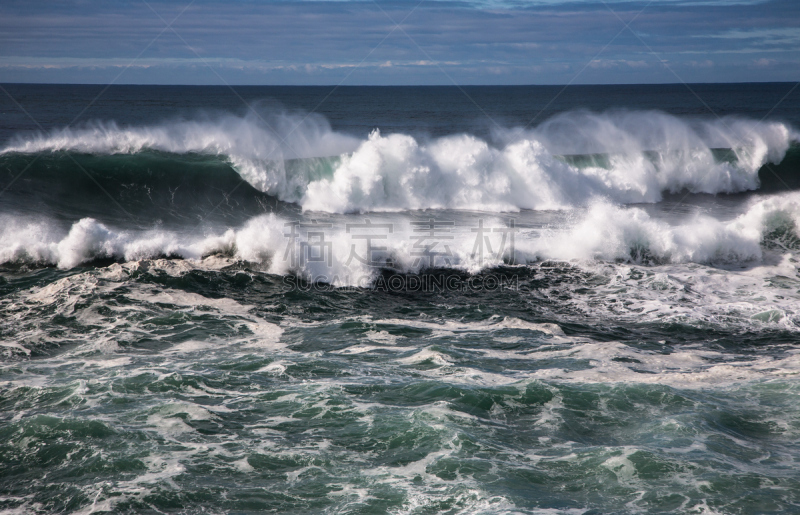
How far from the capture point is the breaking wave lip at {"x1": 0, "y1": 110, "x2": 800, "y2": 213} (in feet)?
58.1

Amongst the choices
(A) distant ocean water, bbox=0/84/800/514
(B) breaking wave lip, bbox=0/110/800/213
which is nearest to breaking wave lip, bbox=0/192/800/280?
(A) distant ocean water, bbox=0/84/800/514

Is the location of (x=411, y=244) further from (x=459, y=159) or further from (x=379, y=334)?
(x=459, y=159)

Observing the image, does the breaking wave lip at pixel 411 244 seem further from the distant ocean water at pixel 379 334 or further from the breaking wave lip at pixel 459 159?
the breaking wave lip at pixel 459 159

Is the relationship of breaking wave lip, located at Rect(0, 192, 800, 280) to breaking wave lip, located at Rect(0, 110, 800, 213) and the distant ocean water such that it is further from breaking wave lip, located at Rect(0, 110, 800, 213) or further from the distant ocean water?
breaking wave lip, located at Rect(0, 110, 800, 213)

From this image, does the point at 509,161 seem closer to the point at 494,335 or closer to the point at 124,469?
the point at 494,335

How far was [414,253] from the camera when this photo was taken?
486 inches

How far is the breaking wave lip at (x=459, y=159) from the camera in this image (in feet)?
58.1

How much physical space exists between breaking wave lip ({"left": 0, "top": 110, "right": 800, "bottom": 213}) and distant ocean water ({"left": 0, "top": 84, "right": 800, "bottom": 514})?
0.12 m

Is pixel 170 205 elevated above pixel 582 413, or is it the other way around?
pixel 170 205

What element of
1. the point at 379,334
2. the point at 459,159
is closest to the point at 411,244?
the point at 379,334

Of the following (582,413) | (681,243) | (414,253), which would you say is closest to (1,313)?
(414,253)

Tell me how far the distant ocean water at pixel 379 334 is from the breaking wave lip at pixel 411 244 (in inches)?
2.1

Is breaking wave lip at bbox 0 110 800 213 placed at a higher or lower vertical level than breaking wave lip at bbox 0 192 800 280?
higher

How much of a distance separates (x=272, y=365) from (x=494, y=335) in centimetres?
330
